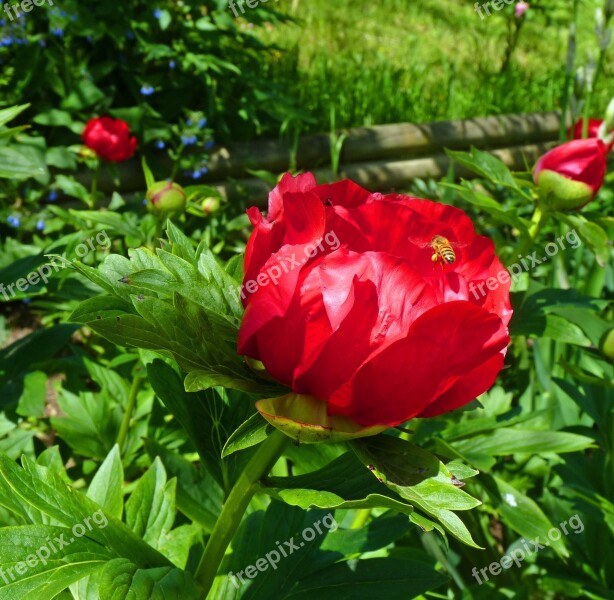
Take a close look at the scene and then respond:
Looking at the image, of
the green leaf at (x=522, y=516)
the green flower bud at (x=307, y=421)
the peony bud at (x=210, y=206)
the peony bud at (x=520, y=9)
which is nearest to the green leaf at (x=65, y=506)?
the green flower bud at (x=307, y=421)

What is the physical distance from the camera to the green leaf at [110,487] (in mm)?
848

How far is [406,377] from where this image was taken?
0.53m

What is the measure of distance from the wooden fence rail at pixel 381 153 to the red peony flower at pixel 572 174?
56.6 inches

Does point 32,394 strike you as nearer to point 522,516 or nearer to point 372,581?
point 372,581

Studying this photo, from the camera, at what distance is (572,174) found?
1155 mm

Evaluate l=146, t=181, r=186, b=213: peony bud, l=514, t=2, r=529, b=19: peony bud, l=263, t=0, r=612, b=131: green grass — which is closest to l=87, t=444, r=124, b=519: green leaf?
l=146, t=181, r=186, b=213: peony bud

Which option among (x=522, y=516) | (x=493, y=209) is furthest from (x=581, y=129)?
(x=522, y=516)

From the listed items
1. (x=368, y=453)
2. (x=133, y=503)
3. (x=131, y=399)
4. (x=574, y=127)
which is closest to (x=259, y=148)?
(x=574, y=127)

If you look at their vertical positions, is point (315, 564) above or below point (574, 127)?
below

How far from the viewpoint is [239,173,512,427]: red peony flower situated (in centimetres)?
53

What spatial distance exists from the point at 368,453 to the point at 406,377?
66mm

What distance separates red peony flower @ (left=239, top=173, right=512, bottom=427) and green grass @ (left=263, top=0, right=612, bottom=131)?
2.33m

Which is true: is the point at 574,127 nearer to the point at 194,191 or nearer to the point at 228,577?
the point at 194,191

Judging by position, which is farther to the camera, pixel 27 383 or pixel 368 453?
pixel 27 383
